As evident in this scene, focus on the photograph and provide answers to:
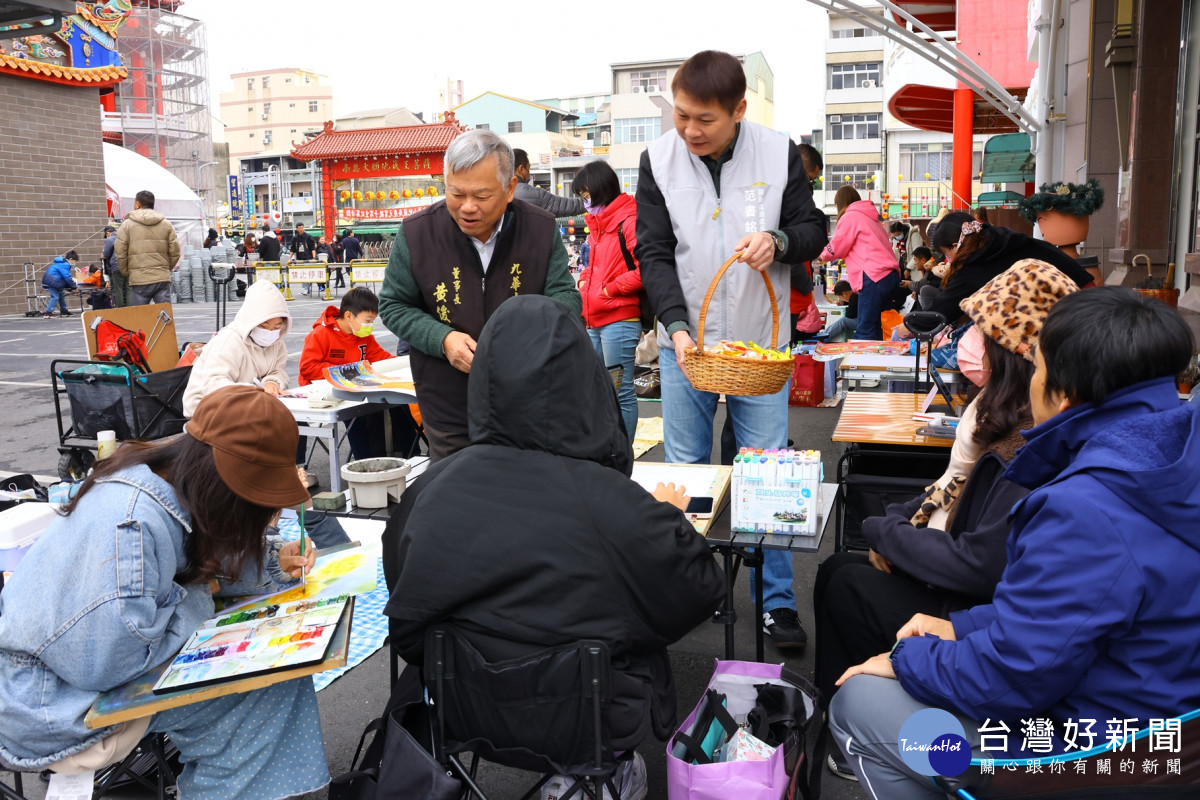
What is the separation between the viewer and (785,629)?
139 inches

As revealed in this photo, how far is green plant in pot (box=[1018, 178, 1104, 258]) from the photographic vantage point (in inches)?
251

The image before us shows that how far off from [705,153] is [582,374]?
182 centimetres

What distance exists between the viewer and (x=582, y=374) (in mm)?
1901

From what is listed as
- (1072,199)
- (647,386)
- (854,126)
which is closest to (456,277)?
(1072,199)

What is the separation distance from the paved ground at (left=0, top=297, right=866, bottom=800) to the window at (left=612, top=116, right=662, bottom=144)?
1785 inches

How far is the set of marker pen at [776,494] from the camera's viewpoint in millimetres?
2582

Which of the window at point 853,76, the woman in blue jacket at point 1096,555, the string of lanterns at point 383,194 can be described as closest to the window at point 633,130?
the window at point 853,76

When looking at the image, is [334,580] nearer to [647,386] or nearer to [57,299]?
[647,386]

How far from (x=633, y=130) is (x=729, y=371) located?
58.0 metres

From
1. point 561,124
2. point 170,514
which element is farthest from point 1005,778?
→ point 561,124

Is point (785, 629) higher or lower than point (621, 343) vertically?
lower

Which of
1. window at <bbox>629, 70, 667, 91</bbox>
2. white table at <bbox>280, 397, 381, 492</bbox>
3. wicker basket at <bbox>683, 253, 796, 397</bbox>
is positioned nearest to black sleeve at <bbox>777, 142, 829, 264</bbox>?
wicker basket at <bbox>683, 253, 796, 397</bbox>

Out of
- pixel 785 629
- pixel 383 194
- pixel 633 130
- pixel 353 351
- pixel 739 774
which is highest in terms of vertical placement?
pixel 633 130

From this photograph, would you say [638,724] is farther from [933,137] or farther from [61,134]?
[933,137]
